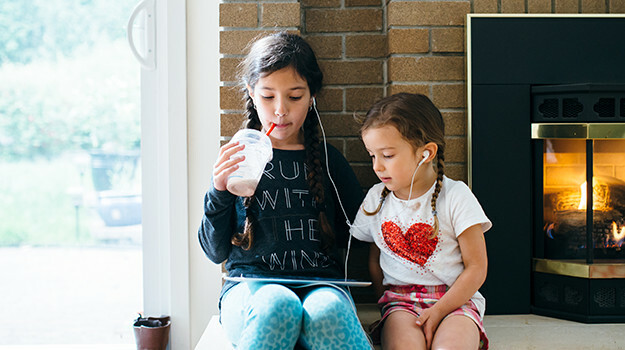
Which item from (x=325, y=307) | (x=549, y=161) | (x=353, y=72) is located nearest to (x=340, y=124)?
(x=353, y=72)

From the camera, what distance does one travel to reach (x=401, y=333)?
1428mm

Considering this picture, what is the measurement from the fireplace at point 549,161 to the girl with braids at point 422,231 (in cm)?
35

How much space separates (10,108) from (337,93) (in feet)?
4.34

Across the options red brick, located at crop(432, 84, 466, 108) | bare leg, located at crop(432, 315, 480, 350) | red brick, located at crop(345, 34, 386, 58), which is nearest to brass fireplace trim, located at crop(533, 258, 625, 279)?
bare leg, located at crop(432, 315, 480, 350)

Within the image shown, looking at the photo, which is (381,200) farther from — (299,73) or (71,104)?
(71,104)

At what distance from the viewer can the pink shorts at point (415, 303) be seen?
1.48 metres

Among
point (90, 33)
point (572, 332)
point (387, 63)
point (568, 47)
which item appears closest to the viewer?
point (572, 332)

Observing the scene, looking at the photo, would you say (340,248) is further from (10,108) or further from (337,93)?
(10,108)

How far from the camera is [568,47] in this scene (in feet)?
5.92

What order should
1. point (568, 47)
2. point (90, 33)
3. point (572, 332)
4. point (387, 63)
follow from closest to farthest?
point (572, 332), point (568, 47), point (387, 63), point (90, 33)

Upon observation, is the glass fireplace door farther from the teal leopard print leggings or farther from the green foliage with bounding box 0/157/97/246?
the green foliage with bounding box 0/157/97/246

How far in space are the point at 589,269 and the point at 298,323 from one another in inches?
41.9

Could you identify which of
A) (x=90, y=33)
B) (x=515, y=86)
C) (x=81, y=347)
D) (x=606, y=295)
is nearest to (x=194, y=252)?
(x=81, y=347)

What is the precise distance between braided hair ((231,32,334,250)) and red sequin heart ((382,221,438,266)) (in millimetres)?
194
